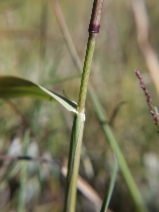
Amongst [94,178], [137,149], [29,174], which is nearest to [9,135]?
[29,174]

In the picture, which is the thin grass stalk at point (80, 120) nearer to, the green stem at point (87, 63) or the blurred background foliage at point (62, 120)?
the green stem at point (87, 63)

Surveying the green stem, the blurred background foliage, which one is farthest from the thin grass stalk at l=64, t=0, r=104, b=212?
the blurred background foliage

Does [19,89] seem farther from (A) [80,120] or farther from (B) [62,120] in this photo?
(B) [62,120]

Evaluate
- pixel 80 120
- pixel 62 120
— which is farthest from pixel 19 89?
pixel 62 120

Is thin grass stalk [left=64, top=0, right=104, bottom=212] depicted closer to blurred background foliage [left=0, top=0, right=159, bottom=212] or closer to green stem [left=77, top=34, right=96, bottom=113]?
green stem [left=77, top=34, right=96, bottom=113]

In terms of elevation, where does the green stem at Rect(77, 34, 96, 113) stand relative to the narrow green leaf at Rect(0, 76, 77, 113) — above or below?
below
